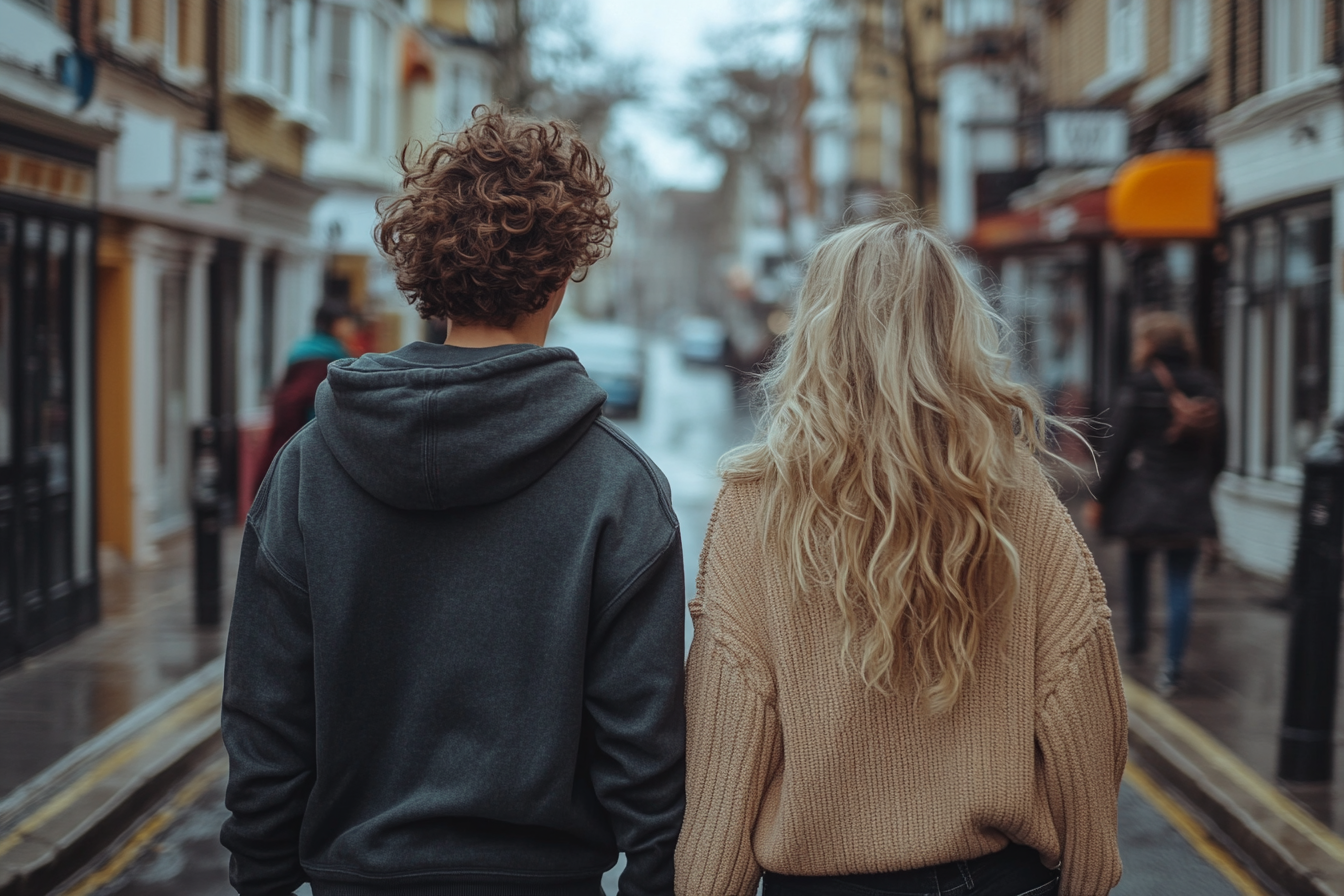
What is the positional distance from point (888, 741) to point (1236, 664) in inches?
248

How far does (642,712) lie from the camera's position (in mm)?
1945

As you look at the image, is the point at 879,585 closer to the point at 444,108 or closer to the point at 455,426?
the point at 455,426

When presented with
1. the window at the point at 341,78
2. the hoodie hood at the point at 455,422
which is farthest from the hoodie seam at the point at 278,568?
the window at the point at 341,78

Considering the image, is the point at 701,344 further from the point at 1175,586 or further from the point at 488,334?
the point at 488,334

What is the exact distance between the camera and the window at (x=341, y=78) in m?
22.0

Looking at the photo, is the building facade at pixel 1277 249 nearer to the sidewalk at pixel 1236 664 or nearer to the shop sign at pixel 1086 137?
the sidewalk at pixel 1236 664

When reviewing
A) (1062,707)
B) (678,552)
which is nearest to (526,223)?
(678,552)

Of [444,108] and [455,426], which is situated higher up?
[444,108]

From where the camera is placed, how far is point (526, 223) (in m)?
1.90

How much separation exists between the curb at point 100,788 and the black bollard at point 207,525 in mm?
1656

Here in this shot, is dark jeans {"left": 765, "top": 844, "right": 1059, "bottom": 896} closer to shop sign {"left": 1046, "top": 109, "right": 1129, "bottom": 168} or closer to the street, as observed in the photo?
the street

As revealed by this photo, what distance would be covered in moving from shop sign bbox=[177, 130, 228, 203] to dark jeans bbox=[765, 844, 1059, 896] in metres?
Result: 9.84

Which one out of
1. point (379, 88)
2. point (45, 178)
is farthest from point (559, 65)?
point (45, 178)

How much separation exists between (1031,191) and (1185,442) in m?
13.0
